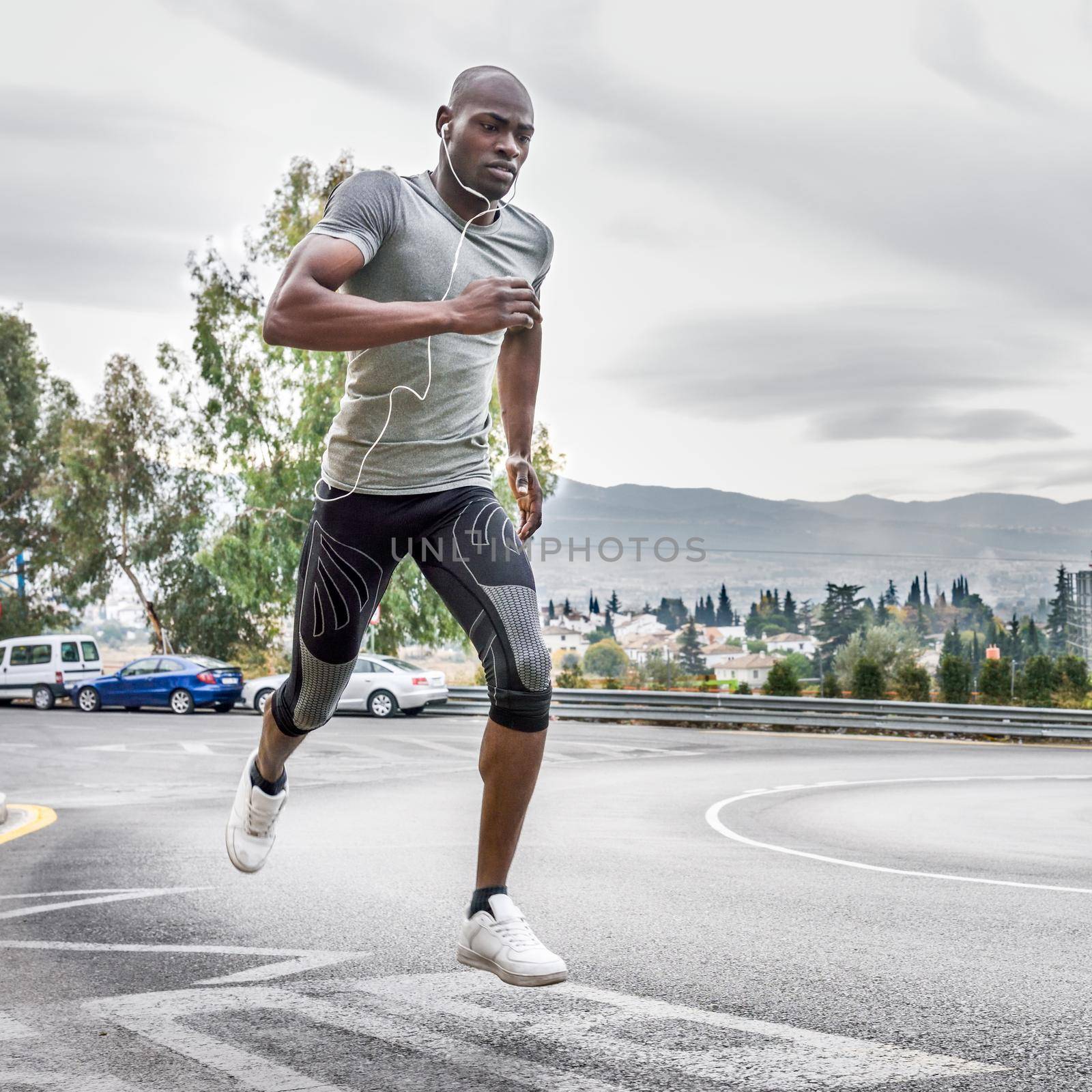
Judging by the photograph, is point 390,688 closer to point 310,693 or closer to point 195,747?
point 195,747

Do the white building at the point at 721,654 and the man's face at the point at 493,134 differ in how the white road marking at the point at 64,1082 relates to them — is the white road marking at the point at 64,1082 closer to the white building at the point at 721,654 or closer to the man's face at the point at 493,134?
the man's face at the point at 493,134

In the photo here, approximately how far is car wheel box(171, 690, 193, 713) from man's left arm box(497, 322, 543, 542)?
2521cm

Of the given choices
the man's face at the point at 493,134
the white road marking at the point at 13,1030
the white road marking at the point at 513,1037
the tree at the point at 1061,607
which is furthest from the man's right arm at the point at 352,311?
the tree at the point at 1061,607

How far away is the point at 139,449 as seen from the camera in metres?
43.0

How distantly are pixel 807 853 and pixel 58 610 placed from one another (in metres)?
43.3

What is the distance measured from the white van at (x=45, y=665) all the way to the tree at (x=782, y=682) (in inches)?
602

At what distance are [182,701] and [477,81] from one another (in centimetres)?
2609

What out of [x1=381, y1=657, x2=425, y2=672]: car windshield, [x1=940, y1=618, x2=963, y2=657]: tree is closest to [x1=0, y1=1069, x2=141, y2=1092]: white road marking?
[x1=381, y1=657, x2=425, y2=672]: car windshield

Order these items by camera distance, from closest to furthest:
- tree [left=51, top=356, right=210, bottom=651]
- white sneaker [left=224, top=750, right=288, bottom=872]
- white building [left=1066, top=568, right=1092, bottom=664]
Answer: white sneaker [left=224, top=750, right=288, bottom=872] → tree [left=51, top=356, right=210, bottom=651] → white building [left=1066, top=568, right=1092, bottom=664]

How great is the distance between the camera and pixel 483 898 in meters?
3.62

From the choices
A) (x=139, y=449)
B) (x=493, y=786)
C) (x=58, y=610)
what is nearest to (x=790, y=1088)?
(x=493, y=786)

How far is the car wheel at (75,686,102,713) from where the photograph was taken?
29719mm

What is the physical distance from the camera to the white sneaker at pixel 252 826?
14.2 ft

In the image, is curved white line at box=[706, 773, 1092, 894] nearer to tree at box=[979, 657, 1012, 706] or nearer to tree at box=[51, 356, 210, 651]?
tree at box=[979, 657, 1012, 706]
